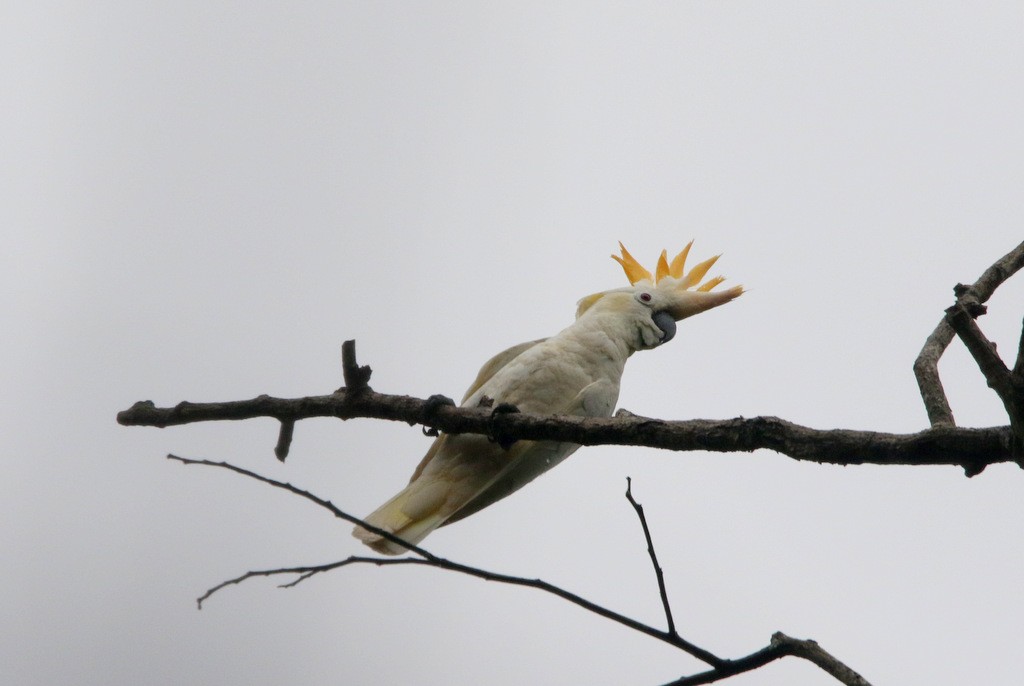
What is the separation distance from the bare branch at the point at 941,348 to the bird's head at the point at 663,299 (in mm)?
2182

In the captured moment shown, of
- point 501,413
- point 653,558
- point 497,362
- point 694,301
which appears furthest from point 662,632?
point 694,301

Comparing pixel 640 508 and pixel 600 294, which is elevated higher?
pixel 600 294

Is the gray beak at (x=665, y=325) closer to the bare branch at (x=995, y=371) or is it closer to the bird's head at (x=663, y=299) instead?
the bird's head at (x=663, y=299)

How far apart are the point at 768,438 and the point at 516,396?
2.00 metres

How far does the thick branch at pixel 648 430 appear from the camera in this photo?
87.3 inches

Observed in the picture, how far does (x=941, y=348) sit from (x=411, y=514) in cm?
253

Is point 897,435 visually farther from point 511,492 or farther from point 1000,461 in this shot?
point 511,492

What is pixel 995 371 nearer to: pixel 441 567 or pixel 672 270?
pixel 441 567

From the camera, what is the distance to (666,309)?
521 centimetres

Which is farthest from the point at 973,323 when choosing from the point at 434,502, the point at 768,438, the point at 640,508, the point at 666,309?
the point at 666,309

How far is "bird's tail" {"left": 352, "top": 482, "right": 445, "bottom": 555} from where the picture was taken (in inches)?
164

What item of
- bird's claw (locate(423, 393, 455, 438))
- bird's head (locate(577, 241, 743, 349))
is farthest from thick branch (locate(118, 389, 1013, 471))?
bird's head (locate(577, 241, 743, 349))

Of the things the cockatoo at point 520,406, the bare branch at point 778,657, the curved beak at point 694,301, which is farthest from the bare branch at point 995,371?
the curved beak at point 694,301

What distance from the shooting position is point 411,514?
4.19 metres
